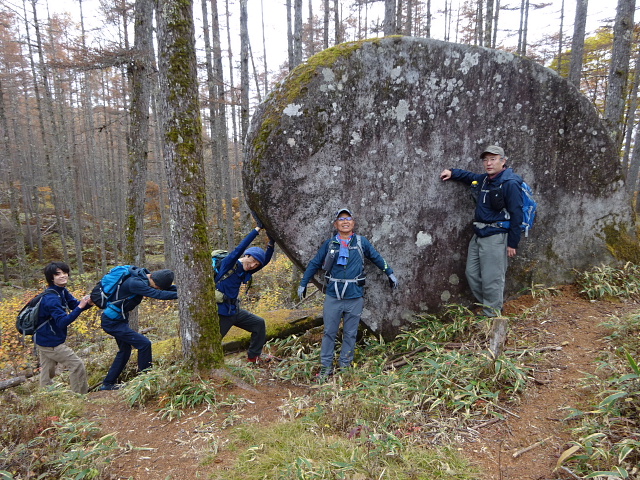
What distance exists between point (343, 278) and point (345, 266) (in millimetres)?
156

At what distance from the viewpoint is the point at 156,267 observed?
19.3 meters

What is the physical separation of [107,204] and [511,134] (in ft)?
103

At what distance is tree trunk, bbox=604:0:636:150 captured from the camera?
797cm

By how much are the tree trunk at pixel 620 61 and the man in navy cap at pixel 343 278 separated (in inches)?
281

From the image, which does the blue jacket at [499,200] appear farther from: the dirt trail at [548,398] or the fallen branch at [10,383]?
the fallen branch at [10,383]

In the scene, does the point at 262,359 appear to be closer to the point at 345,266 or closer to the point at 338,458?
the point at 345,266

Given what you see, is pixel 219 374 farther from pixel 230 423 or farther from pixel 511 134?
pixel 511 134

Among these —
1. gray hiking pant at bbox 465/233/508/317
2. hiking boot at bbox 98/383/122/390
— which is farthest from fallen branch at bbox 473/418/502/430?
hiking boot at bbox 98/383/122/390

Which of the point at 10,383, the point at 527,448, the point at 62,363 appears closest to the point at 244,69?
the point at 62,363

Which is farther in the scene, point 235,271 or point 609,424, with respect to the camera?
point 235,271

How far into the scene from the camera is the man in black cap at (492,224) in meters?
4.75

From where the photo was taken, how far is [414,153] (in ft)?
17.2

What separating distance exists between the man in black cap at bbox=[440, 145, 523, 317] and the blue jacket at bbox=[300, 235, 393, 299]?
1490 mm

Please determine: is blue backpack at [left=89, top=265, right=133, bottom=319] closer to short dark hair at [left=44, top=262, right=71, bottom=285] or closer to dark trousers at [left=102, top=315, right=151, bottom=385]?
dark trousers at [left=102, top=315, right=151, bottom=385]
